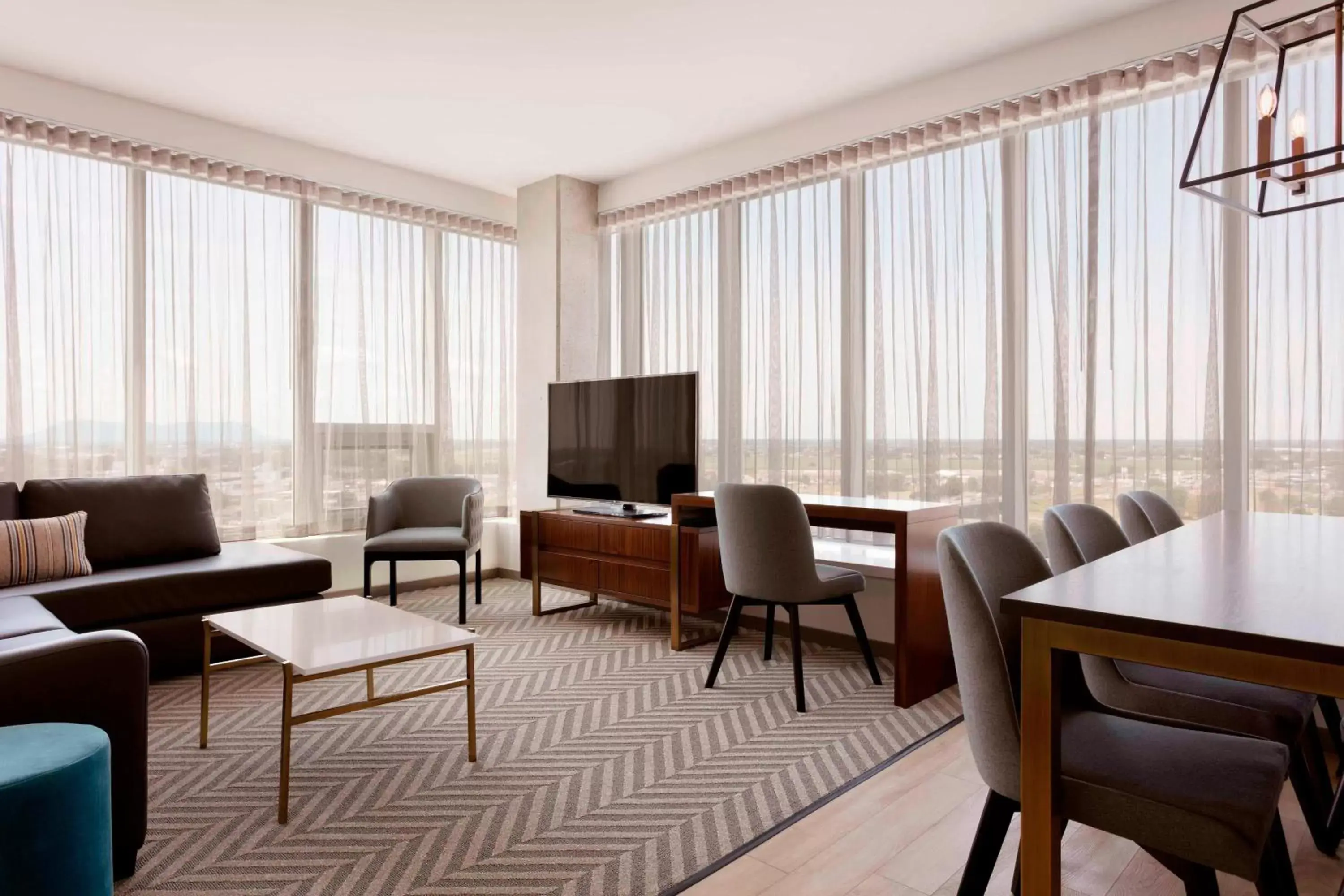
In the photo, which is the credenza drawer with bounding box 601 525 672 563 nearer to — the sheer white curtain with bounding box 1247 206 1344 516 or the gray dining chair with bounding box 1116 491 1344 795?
the gray dining chair with bounding box 1116 491 1344 795

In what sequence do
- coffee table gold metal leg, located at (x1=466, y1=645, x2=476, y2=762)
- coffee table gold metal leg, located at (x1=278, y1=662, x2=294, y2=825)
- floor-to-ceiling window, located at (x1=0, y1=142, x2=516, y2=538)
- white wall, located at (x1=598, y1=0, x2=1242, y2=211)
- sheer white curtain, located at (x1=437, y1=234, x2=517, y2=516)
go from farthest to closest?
sheer white curtain, located at (x1=437, y1=234, x2=517, y2=516) → floor-to-ceiling window, located at (x1=0, y1=142, x2=516, y2=538) → white wall, located at (x1=598, y1=0, x2=1242, y2=211) → coffee table gold metal leg, located at (x1=466, y1=645, x2=476, y2=762) → coffee table gold metal leg, located at (x1=278, y1=662, x2=294, y2=825)

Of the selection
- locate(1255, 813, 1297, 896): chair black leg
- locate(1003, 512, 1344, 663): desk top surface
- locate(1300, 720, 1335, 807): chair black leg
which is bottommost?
locate(1300, 720, 1335, 807): chair black leg

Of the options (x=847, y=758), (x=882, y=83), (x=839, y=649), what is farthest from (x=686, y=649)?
(x=882, y=83)

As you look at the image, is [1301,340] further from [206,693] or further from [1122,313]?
[206,693]

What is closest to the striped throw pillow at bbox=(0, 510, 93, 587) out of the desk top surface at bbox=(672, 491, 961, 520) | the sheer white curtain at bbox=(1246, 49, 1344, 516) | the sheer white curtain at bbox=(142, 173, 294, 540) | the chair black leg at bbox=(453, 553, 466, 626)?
the sheer white curtain at bbox=(142, 173, 294, 540)

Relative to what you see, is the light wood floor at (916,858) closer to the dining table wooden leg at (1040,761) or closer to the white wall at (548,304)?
the dining table wooden leg at (1040,761)

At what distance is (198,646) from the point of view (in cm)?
335

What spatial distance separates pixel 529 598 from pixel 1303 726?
13.4 ft

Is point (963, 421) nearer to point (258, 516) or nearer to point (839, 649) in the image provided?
point (839, 649)

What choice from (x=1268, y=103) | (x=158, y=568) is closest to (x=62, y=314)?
(x=158, y=568)

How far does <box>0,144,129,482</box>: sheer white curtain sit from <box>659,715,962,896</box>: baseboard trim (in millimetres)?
3814

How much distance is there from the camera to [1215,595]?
1.22 metres

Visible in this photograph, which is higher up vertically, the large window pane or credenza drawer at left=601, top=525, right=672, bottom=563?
the large window pane

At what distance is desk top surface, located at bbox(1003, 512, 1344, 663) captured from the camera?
3.33 ft
